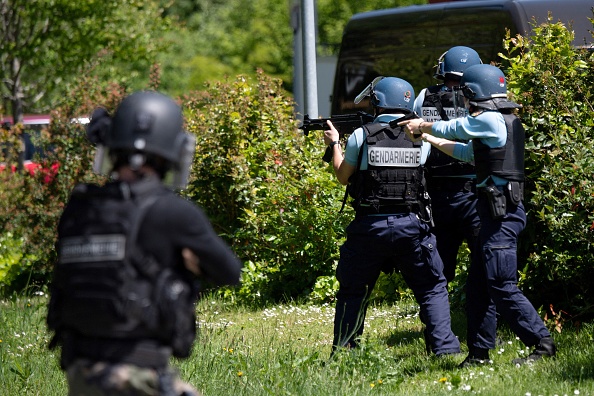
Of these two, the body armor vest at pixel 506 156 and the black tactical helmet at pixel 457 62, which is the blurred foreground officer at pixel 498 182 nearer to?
the body armor vest at pixel 506 156

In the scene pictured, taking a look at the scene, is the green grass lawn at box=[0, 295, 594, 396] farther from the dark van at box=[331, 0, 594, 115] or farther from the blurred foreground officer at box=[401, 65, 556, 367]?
the dark van at box=[331, 0, 594, 115]

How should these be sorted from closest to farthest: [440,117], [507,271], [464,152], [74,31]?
[507,271], [464,152], [440,117], [74,31]

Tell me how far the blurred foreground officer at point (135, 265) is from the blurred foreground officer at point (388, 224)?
8.52 ft

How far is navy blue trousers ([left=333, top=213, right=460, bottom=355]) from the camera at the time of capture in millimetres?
5840

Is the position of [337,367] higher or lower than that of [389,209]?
lower

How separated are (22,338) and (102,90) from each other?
414 centimetres

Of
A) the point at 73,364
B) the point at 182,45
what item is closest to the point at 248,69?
the point at 182,45

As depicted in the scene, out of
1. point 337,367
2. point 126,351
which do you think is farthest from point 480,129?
point 126,351

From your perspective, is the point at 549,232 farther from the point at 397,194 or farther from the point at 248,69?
the point at 248,69

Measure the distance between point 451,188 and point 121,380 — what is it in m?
3.66

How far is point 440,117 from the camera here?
259 inches

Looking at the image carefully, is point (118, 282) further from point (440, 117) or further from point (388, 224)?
point (440, 117)

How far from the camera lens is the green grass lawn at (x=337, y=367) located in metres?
5.16

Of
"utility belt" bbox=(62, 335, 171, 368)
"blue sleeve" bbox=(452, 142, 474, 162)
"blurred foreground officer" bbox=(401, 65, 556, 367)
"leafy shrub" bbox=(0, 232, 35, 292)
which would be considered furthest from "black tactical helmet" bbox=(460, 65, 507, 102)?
"leafy shrub" bbox=(0, 232, 35, 292)
